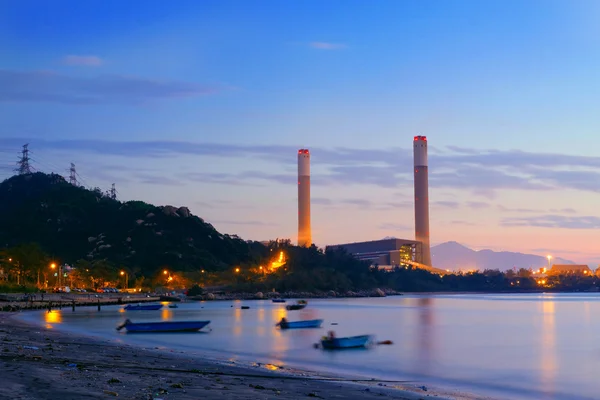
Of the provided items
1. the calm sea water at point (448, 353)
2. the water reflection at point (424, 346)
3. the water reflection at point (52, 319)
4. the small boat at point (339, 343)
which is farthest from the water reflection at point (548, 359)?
the water reflection at point (52, 319)

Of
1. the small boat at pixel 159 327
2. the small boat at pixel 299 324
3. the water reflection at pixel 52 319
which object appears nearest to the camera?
the small boat at pixel 159 327

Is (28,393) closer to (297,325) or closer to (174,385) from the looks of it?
(174,385)

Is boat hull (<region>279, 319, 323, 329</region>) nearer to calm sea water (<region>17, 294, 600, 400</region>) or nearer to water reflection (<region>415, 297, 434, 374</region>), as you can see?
calm sea water (<region>17, 294, 600, 400</region>)

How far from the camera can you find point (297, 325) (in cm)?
6944

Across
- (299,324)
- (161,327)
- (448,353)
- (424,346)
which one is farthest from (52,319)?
(448,353)

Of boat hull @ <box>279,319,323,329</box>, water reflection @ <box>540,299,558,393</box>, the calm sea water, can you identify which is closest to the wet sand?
the calm sea water

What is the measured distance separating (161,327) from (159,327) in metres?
0.21

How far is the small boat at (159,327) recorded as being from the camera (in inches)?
2234

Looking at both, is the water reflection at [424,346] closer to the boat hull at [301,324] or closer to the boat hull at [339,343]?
the boat hull at [339,343]

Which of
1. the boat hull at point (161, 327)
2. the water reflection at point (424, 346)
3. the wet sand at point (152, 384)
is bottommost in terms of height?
the water reflection at point (424, 346)

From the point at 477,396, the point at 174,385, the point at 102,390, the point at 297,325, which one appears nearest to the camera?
the point at 102,390

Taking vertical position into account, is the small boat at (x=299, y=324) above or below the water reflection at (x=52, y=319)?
below

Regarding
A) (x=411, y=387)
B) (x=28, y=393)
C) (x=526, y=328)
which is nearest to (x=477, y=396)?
(x=411, y=387)

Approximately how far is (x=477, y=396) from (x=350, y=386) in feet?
17.6
